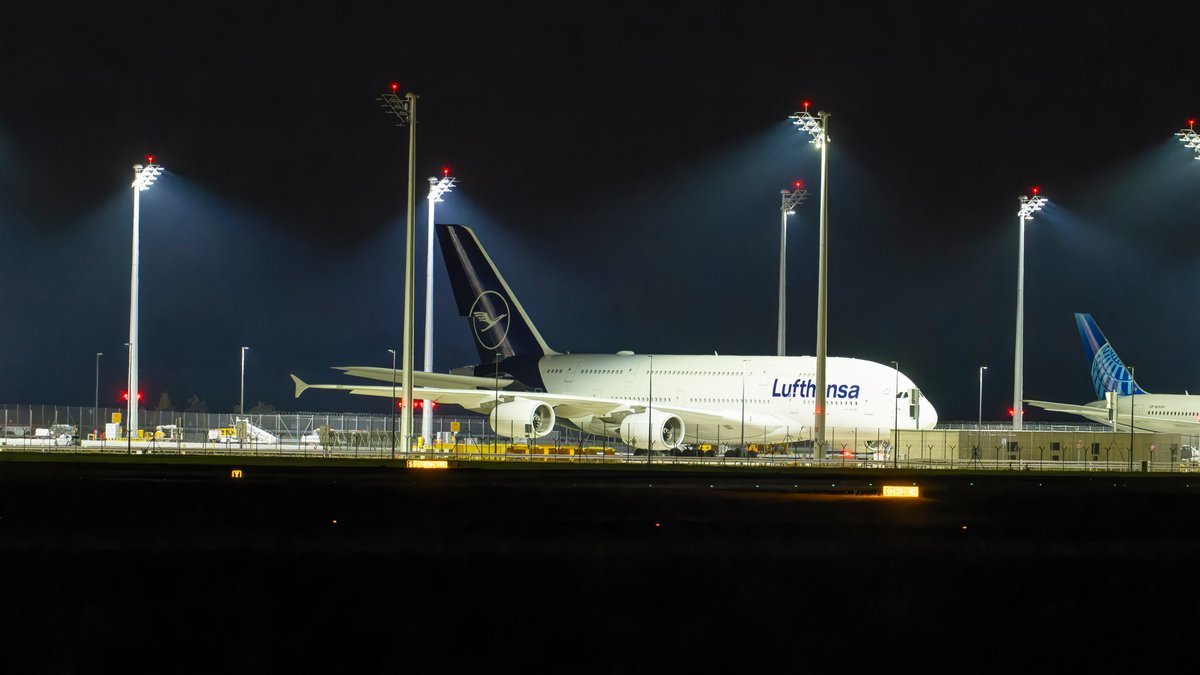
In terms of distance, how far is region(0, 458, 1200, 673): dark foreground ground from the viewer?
493 inches

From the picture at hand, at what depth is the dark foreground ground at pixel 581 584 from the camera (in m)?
12.5

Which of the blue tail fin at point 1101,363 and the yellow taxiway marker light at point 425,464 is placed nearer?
the yellow taxiway marker light at point 425,464

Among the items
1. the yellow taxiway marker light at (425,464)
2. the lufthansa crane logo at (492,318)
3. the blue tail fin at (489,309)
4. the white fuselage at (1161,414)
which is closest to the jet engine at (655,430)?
the blue tail fin at (489,309)

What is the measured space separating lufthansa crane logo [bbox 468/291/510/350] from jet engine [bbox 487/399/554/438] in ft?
37.3

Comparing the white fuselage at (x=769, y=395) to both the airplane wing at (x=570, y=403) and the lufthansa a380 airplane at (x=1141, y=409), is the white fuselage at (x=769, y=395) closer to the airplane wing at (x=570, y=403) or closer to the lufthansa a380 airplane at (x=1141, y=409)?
the airplane wing at (x=570, y=403)

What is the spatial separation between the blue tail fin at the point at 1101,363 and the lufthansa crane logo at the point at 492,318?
129 feet

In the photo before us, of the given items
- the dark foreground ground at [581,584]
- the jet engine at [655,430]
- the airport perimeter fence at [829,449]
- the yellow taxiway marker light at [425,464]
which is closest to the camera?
the dark foreground ground at [581,584]

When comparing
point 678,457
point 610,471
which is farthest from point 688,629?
point 678,457

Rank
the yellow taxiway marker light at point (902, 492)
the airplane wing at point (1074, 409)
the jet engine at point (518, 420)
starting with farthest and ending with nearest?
the airplane wing at point (1074, 409) → the jet engine at point (518, 420) → the yellow taxiway marker light at point (902, 492)

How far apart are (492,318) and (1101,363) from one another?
132 feet

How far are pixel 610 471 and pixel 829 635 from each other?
117ft

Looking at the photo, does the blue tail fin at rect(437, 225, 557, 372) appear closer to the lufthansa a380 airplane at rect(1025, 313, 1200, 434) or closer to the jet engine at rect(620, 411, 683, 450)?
the jet engine at rect(620, 411, 683, 450)

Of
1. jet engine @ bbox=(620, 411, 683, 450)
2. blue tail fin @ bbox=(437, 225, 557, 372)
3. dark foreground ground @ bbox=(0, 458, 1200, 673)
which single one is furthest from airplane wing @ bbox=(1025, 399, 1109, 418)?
dark foreground ground @ bbox=(0, 458, 1200, 673)

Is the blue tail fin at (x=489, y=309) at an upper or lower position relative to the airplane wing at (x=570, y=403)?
upper
